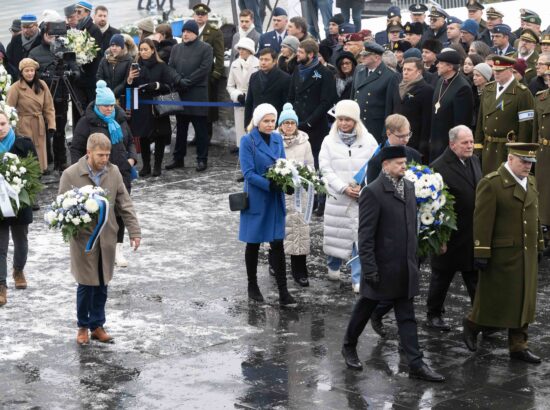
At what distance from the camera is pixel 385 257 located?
Answer: 9688mm

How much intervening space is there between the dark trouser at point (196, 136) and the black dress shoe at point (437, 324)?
7778 mm

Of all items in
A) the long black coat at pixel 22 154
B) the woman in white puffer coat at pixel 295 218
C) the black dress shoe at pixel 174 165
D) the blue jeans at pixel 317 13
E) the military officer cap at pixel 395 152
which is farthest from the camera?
the blue jeans at pixel 317 13

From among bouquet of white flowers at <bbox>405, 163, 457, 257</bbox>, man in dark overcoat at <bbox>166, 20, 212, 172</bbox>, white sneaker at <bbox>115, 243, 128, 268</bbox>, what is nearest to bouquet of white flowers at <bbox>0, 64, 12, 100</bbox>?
man in dark overcoat at <bbox>166, 20, 212, 172</bbox>

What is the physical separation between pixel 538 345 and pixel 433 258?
3.84ft

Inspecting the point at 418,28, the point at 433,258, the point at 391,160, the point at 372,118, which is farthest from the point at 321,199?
the point at 391,160

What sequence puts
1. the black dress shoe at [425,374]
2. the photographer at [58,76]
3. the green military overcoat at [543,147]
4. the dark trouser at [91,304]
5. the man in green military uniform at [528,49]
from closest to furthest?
the black dress shoe at [425,374], the dark trouser at [91,304], the green military overcoat at [543,147], the man in green military uniform at [528,49], the photographer at [58,76]

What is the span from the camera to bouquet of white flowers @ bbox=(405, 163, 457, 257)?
10453 millimetres

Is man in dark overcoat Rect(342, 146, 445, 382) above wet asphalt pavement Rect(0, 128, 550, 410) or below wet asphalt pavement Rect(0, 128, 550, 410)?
above

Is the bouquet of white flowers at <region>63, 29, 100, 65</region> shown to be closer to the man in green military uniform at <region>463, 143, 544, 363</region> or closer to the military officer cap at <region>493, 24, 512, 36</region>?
the military officer cap at <region>493, 24, 512, 36</region>

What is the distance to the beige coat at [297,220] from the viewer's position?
12617 millimetres

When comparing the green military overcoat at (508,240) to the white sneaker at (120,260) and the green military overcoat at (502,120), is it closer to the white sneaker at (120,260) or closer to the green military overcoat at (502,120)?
the green military overcoat at (502,120)

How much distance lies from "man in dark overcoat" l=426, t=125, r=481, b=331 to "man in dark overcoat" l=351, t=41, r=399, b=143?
12.3 ft

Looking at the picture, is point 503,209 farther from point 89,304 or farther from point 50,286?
point 50,286

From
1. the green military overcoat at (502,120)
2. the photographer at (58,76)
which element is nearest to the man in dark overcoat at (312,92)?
the green military overcoat at (502,120)
